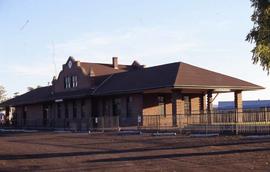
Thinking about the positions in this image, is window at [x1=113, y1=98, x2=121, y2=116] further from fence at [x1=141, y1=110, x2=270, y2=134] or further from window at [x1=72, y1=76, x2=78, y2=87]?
fence at [x1=141, y1=110, x2=270, y2=134]

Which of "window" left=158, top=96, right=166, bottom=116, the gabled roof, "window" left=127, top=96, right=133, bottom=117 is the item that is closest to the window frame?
"window" left=158, top=96, right=166, bottom=116

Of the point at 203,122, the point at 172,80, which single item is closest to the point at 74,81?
the point at 172,80

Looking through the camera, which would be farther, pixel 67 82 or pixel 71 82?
pixel 67 82

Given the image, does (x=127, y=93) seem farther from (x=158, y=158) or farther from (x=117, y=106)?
(x=158, y=158)

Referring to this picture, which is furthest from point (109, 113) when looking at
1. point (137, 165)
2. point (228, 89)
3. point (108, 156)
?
point (137, 165)

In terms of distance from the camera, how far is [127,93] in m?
47.5

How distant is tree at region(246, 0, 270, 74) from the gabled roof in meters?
7.14

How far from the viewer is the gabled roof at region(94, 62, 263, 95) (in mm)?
43125

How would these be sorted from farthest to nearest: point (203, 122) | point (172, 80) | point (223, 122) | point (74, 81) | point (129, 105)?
point (74, 81) → point (129, 105) → point (172, 80) → point (203, 122) → point (223, 122)

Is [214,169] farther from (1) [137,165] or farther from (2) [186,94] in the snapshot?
(2) [186,94]

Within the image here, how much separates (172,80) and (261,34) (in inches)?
435

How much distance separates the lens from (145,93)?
47.9 meters

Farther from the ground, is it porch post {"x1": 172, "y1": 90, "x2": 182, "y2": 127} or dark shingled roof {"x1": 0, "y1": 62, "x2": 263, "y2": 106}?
dark shingled roof {"x1": 0, "y1": 62, "x2": 263, "y2": 106}

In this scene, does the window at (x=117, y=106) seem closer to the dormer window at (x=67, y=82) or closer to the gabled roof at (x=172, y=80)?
the gabled roof at (x=172, y=80)
